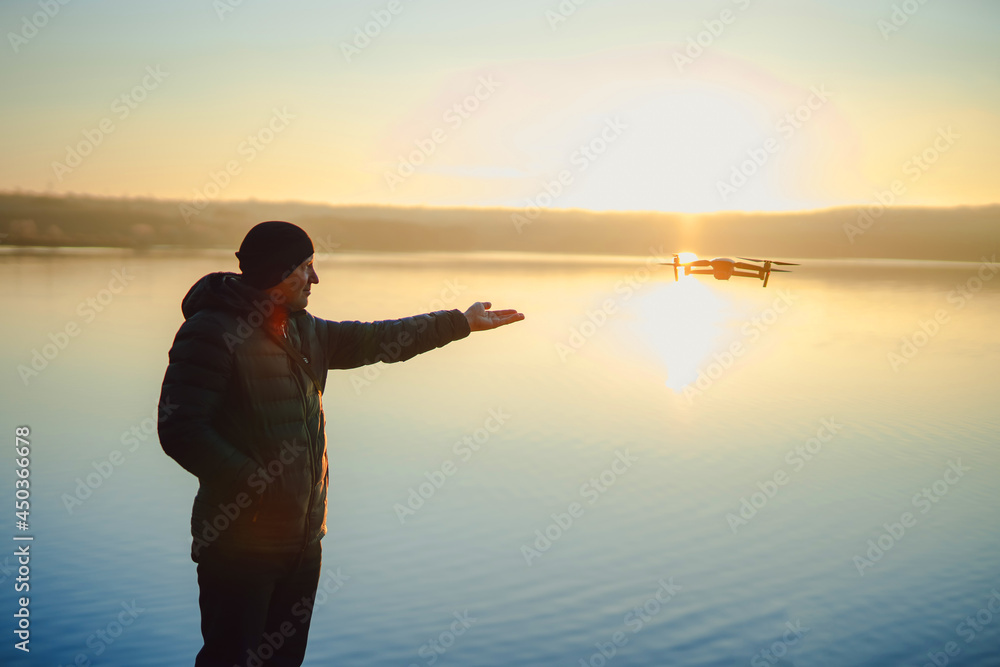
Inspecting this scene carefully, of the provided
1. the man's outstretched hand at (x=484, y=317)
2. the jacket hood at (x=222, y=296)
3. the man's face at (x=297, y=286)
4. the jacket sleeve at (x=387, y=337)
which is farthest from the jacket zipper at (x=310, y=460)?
the man's outstretched hand at (x=484, y=317)

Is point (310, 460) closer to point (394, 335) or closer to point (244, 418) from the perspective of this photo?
point (244, 418)

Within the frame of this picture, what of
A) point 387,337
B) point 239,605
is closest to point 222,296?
point 387,337

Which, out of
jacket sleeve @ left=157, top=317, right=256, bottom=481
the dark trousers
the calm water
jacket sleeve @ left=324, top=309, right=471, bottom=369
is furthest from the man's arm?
the calm water

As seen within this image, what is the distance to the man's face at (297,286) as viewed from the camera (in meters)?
4.18

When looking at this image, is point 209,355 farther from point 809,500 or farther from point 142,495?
point 809,500

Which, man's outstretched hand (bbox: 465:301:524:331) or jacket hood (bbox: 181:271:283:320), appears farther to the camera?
man's outstretched hand (bbox: 465:301:524:331)

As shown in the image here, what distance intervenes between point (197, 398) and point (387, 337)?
1395mm

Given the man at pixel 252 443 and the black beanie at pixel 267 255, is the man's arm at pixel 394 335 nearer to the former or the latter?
the man at pixel 252 443

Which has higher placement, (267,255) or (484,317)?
(484,317)

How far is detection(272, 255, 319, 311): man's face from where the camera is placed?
4.18m

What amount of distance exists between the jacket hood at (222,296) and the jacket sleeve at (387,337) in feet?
2.47

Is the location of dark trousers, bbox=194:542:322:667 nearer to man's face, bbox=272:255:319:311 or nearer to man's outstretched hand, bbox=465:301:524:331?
man's face, bbox=272:255:319:311

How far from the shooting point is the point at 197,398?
3814 mm

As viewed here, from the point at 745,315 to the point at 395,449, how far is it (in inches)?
1920
